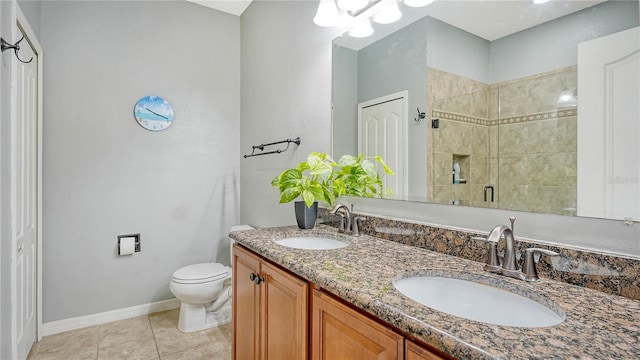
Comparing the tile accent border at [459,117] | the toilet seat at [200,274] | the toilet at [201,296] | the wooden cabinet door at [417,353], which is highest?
the tile accent border at [459,117]

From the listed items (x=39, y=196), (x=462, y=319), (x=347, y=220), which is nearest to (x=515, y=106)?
(x=462, y=319)

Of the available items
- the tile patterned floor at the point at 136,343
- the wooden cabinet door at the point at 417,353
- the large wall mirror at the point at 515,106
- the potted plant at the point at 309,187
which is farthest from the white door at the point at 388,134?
the tile patterned floor at the point at 136,343

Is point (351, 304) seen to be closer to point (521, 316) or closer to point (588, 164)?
point (521, 316)

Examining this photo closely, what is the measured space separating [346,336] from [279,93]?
1933 millimetres

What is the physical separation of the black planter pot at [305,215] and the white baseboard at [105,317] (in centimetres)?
185

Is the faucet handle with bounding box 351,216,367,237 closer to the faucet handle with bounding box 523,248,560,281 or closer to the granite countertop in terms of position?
the granite countertop

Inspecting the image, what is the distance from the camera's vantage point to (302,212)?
1.62 meters

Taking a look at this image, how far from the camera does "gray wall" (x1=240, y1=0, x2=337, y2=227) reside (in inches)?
77.1

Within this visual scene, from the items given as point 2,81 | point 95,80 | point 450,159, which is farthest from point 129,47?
point 450,159

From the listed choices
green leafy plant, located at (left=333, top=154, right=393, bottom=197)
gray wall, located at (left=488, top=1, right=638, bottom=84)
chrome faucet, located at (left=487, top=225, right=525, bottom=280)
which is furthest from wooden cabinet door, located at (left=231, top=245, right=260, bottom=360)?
gray wall, located at (left=488, top=1, right=638, bottom=84)

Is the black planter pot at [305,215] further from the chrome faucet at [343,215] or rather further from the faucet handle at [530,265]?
the faucet handle at [530,265]

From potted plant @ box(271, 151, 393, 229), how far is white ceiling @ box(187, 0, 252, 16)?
2.04 m

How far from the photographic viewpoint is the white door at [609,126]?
0.77 meters

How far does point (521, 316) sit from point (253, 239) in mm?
1002
